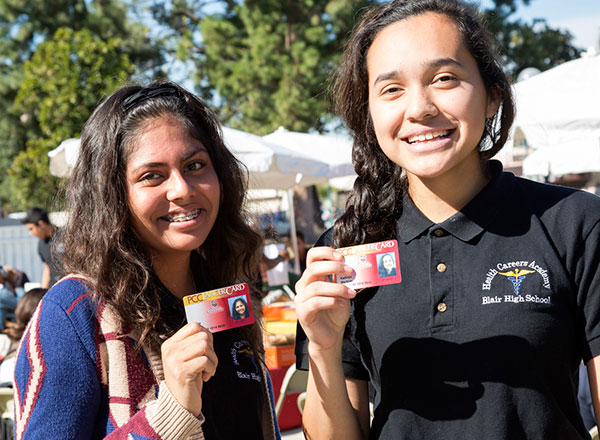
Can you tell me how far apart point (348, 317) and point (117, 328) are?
24.5 inches

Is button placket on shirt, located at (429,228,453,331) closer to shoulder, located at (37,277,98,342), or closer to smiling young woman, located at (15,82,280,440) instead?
smiling young woman, located at (15,82,280,440)

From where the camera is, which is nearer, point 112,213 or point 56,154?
point 112,213

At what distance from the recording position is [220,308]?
→ 6.09 ft

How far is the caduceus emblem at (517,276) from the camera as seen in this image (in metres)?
1.63

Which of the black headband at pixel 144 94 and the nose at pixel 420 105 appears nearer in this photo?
Result: the nose at pixel 420 105

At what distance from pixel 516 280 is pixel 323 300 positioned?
1.60 feet

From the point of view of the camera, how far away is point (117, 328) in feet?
5.80

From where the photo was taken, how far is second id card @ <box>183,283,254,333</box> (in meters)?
1.81

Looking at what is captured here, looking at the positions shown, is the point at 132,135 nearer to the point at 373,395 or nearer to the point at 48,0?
the point at 373,395

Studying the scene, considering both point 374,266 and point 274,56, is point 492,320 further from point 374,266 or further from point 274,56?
point 274,56

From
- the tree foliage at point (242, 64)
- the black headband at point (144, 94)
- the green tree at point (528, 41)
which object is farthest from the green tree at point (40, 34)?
the black headband at point (144, 94)

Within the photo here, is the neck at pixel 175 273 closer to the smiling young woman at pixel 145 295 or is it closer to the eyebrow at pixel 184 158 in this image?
the smiling young woman at pixel 145 295

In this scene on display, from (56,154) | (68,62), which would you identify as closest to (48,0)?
(68,62)

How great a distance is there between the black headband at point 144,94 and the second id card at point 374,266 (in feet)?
2.66
